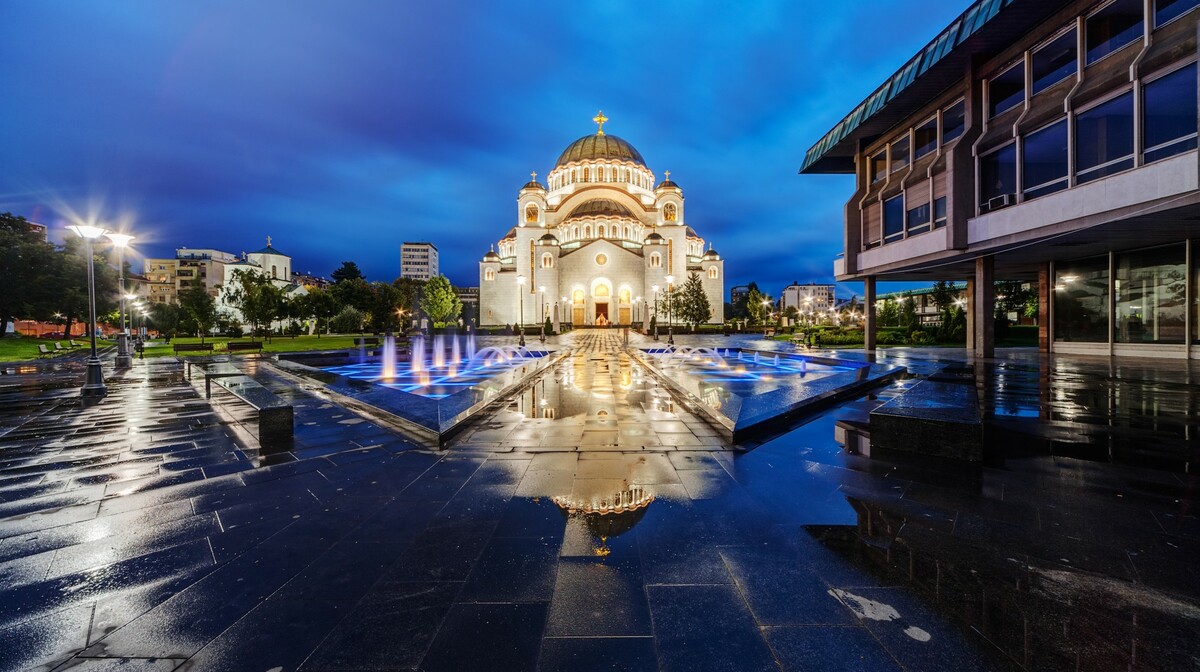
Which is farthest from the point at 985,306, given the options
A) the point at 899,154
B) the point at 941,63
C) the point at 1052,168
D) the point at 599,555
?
the point at 599,555

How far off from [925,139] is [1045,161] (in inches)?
257

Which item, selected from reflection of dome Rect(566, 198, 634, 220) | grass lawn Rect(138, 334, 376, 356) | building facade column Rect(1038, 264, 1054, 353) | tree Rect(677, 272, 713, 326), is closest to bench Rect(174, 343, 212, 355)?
grass lawn Rect(138, 334, 376, 356)

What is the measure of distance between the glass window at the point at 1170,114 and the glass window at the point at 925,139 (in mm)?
7906

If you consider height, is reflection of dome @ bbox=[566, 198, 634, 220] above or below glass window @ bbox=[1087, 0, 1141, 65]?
above

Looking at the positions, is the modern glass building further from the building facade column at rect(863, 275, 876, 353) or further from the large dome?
the large dome

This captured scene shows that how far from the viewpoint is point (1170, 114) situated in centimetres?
1223

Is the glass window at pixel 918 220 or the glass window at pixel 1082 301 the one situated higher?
the glass window at pixel 918 220

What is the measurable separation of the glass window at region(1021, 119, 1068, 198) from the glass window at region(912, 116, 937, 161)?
15.6 ft

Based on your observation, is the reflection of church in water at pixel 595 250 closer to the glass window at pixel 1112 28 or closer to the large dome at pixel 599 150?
the large dome at pixel 599 150

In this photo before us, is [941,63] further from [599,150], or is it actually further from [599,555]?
[599,150]

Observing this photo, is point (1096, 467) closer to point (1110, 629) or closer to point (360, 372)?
point (1110, 629)

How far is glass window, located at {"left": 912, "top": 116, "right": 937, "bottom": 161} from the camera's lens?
2042cm

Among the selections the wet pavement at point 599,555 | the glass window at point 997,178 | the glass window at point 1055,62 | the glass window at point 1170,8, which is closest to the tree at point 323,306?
the wet pavement at point 599,555

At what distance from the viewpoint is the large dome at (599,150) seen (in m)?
70.8
